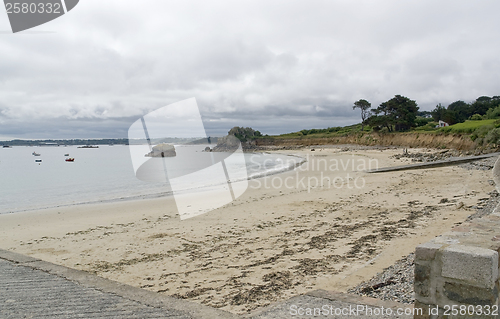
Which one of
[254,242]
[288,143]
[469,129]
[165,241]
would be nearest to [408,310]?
[254,242]

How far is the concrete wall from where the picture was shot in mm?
2461

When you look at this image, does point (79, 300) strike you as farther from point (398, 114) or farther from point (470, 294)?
point (398, 114)

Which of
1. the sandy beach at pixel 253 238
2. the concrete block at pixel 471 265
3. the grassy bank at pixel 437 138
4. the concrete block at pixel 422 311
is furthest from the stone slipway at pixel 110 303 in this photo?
the grassy bank at pixel 437 138

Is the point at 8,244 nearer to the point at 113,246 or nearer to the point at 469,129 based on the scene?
the point at 113,246

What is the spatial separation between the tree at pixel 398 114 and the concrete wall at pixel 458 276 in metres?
60.2

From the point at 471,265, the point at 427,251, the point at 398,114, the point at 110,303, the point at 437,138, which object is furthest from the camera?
the point at 398,114

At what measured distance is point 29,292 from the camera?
4141mm

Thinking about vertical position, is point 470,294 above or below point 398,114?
below

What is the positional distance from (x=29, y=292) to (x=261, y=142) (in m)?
107

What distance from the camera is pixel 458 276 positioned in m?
2.56

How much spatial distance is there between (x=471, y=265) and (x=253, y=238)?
211 inches

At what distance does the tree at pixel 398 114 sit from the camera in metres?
56.6

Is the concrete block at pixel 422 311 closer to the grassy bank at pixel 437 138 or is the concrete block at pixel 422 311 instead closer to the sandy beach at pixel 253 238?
the sandy beach at pixel 253 238

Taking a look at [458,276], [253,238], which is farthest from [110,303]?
[253,238]
